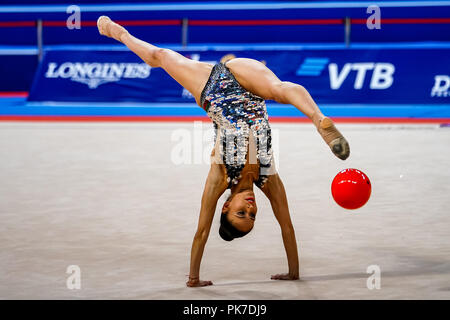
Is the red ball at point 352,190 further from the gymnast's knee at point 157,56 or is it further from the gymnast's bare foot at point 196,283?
the gymnast's knee at point 157,56

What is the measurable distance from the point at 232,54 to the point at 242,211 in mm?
5910

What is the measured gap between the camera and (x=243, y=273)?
4074 millimetres

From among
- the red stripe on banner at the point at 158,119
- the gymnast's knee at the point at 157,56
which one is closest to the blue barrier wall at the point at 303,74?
the red stripe on banner at the point at 158,119

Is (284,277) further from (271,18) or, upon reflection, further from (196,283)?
(271,18)

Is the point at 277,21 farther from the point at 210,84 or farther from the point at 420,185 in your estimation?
the point at 210,84

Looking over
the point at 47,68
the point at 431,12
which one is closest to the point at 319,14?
the point at 431,12

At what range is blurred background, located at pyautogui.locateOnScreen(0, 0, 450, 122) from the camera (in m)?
10.9

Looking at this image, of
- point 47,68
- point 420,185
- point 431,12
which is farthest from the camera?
point 431,12

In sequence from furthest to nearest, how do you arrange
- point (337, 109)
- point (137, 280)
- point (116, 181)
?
point (337, 109), point (116, 181), point (137, 280)

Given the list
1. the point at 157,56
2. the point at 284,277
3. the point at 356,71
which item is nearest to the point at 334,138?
the point at 284,277

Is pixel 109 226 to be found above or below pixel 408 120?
below

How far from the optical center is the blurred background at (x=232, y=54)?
10.9 meters

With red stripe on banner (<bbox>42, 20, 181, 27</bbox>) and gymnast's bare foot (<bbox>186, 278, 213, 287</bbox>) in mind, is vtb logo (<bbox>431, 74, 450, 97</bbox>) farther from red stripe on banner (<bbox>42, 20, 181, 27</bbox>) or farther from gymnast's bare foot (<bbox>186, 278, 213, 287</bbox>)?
gymnast's bare foot (<bbox>186, 278, 213, 287</bbox>)

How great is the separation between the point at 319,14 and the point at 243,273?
33.0 ft
